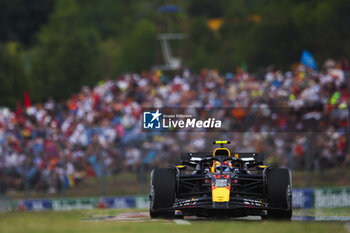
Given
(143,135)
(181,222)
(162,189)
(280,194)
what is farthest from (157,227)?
(143,135)

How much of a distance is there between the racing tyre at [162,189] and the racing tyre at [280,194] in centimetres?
140

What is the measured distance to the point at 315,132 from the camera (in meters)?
19.7

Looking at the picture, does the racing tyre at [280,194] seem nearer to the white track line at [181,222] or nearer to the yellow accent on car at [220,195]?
the yellow accent on car at [220,195]

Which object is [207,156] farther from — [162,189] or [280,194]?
[280,194]

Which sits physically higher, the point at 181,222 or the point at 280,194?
the point at 280,194

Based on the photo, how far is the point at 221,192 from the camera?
11.6 metres

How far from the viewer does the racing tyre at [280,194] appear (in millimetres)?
11805

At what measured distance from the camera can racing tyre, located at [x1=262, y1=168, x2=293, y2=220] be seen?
11805 millimetres

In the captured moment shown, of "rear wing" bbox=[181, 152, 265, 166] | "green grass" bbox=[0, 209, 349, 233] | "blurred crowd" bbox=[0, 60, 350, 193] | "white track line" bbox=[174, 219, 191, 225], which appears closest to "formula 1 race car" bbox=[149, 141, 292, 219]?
"white track line" bbox=[174, 219, 191, 225]

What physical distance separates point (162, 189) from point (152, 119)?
14.6 ft

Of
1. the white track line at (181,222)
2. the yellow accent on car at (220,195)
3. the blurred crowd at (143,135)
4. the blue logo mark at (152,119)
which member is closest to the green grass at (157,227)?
the white track line at (181,222)

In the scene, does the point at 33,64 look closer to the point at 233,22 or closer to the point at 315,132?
the point at 233,22

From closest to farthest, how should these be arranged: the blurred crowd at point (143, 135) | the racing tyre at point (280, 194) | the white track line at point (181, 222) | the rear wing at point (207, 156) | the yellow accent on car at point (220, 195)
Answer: the white track line at point (181, 222) < the yellow accent on car at point (220, 195) < the racing tyre at point (280, 194) < the rear wing at point (207, 156) < the blurred crowd at point (143, 135)

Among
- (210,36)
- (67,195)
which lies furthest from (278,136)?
(210,36)
